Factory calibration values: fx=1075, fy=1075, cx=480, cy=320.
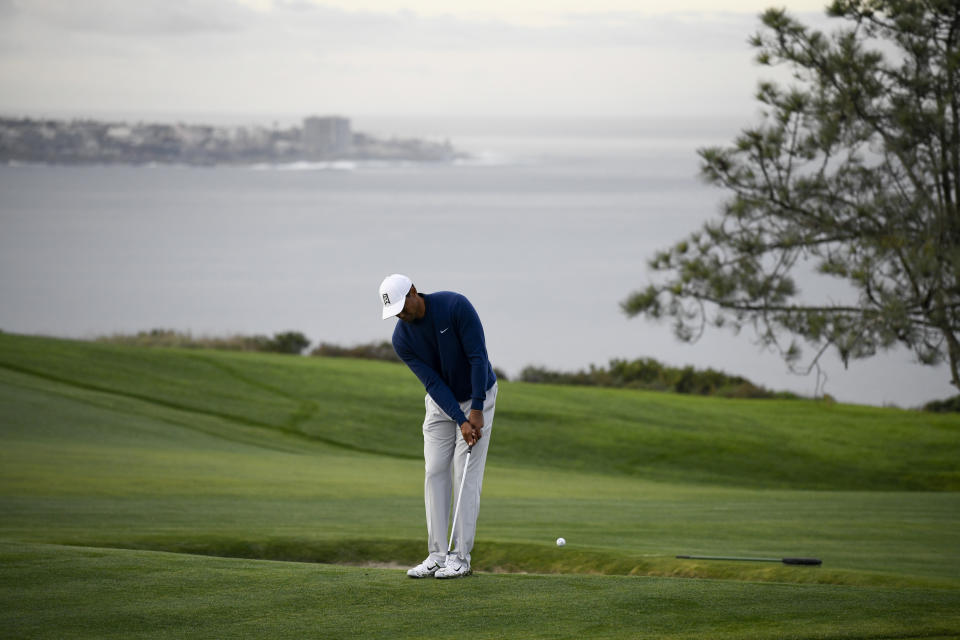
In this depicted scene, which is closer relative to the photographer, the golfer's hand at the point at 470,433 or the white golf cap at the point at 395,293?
the white golf cap at the point at 395,293

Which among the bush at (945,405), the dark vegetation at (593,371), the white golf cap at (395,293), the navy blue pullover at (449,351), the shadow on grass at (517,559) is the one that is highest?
the white golf cap at (395,293)

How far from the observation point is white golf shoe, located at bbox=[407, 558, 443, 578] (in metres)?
7.65

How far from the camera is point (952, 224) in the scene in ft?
57.4

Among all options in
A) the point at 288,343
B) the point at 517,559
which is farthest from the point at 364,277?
the point at 517,559

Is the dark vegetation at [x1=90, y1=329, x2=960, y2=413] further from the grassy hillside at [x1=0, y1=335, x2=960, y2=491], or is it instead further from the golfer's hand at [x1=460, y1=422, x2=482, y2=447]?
the golfer's hand at [x1=460, y1=422, x2=482, y2=447]

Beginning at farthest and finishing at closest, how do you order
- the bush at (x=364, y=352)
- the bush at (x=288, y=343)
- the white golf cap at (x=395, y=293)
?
the bush at (x=288, y=343) < the bush at (x=364, y=352) < the white golf cap at (x=395, y=293)

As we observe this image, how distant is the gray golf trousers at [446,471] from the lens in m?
7.60

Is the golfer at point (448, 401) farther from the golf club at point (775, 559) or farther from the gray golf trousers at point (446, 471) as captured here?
the golf club at point (775, 559)

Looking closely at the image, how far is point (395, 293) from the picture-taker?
724cm

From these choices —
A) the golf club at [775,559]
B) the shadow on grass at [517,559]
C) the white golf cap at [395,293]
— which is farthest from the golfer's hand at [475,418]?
the golf club at [775,559]

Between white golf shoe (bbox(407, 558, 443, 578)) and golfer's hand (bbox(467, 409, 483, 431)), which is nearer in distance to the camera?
golfer's hand (bbox(467, 409, 483, 431))

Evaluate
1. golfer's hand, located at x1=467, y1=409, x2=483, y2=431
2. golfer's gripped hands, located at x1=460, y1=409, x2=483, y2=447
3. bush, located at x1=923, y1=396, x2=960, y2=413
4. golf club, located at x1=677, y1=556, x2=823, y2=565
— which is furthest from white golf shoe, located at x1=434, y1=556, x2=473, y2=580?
bush, located at x1=923, y1=396, x2=960, y2=413

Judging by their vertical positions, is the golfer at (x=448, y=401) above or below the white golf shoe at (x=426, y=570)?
above

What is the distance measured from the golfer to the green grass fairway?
40 centimetres
